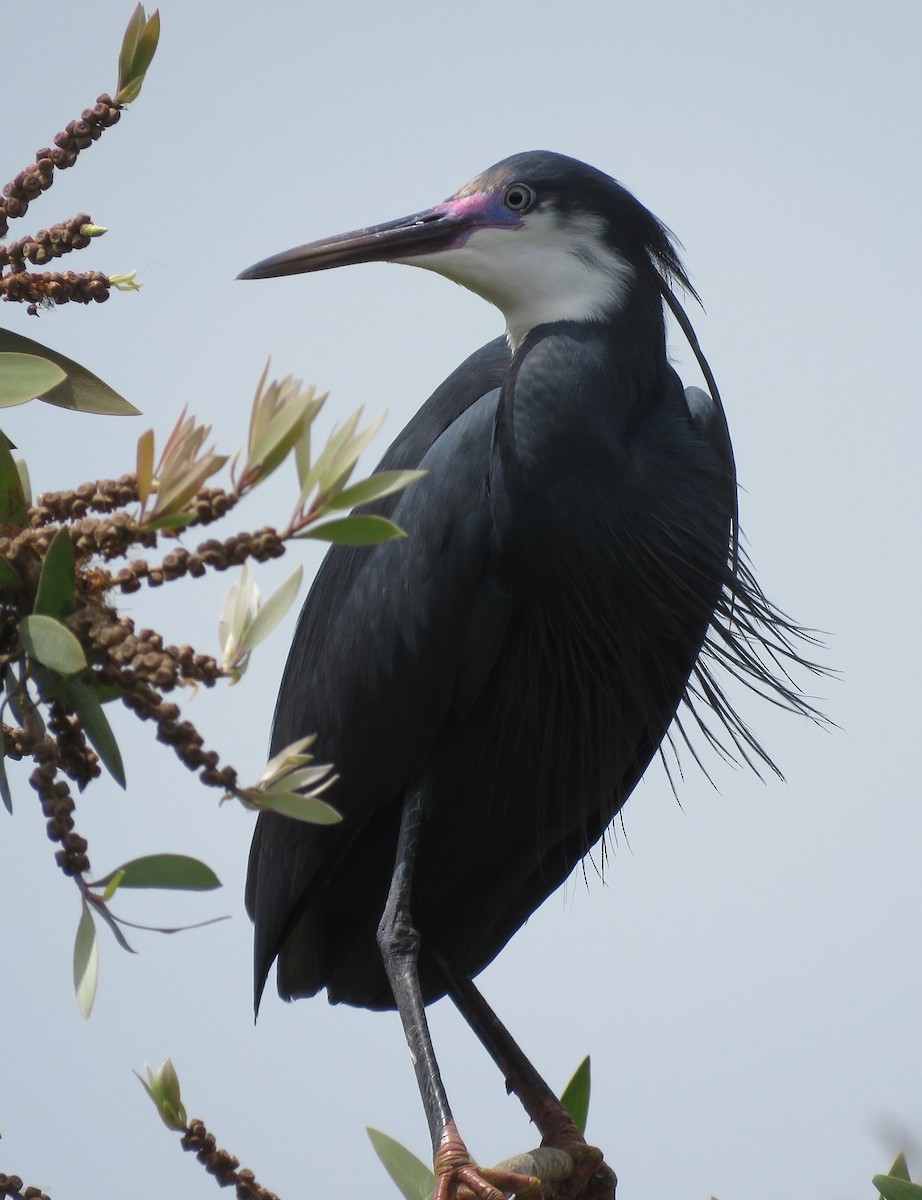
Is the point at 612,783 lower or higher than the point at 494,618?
lower

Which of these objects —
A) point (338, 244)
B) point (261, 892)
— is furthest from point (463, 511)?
point (261, 892)

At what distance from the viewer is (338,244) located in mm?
2338

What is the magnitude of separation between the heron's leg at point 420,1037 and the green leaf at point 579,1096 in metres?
0.32

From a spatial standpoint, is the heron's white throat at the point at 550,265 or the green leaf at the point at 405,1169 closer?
the green leaf at the point at 405,1169

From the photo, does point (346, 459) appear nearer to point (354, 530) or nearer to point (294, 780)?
point (354, 530)

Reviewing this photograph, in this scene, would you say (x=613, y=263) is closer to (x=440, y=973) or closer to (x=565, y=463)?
(x=565, y=463)

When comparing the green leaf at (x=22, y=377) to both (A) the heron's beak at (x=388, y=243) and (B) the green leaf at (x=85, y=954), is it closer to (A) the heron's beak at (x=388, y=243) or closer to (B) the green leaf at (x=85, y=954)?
(B) the green leaf at (x=85, y=954)

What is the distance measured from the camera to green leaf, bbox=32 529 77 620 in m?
1.01

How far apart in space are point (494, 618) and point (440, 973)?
33.8 inches

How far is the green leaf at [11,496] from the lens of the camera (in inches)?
44.1

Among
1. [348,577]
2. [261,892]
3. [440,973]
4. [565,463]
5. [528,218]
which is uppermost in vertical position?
[528,218]

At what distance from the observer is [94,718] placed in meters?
1.04

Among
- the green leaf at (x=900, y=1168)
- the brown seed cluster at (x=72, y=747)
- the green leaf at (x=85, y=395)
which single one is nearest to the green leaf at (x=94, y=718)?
the brown seed cluster at (x=72, y=747)

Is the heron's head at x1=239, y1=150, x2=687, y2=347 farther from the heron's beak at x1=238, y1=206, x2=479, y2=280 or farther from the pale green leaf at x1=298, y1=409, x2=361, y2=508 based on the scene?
the pale green leaf at x1=298, y1=409, x2=361, y2=508
